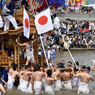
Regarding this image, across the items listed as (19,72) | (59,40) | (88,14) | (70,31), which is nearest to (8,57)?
(19,72)

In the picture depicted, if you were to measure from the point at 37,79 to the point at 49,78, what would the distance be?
0.45 m

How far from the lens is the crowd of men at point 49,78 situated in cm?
728

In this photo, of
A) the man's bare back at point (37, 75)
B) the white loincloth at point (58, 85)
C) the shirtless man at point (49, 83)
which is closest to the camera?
the shirtless man at point (49, 83)

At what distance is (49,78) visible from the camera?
23.5 feet

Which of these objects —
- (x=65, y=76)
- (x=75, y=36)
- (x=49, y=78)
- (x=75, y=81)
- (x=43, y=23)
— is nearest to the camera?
(x=49, y=78)

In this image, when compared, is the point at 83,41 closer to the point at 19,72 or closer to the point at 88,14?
the point at 88,14

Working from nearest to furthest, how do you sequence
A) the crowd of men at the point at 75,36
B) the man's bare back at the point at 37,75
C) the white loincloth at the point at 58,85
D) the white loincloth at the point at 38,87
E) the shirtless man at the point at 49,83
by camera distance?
1. the shirtless man at the point at 49,83
2. the man's bare back at the point at 37,75
3. the white loincloth at the point at 38,87
4. the white loincloth at the point at 58,85
5. the crowd of men at the point at 75,36

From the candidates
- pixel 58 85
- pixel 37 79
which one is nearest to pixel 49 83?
pixel 37 79

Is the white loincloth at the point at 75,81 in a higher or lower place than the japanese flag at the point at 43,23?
lower

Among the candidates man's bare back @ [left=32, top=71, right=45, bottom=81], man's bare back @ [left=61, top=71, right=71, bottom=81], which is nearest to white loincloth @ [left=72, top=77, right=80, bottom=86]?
man's bare back @ [left=61, top=71, right=71, bottom=81]

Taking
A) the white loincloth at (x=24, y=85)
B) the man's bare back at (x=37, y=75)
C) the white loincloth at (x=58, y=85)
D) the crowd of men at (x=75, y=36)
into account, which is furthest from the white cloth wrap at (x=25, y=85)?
the crowd of men at (x=75, y=36)

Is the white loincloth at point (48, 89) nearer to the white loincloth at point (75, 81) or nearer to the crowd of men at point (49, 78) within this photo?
the crowd of men at point (49, 78)

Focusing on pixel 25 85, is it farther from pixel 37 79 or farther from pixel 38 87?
pixel 37 79

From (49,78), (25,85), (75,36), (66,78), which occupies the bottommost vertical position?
(25,85)
